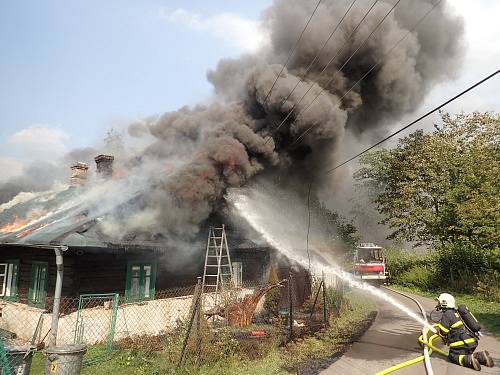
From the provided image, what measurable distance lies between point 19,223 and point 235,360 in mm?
9686

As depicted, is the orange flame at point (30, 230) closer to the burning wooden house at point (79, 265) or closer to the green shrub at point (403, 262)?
the burning wooden house at point (79, 265)

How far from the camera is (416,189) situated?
25.7m

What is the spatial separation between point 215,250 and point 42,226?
5548 mm

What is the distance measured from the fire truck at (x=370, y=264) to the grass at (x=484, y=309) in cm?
353

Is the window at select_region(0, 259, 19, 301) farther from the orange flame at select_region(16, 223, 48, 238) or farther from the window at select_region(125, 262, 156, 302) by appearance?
the window at select_region(125, 262, 156, 302)

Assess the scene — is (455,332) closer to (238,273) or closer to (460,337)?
(460,337)

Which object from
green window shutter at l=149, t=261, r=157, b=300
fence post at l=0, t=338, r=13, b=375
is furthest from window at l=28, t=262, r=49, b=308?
fence post at l=0, t=338, r=13, b=375

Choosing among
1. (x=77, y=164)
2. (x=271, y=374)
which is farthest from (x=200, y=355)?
(x=77, y=164)

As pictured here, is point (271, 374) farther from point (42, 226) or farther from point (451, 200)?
point (451, 200)

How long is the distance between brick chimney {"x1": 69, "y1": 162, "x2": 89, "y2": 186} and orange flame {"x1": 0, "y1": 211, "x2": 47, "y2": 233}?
351 centimetres

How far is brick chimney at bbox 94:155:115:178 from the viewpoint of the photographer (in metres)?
16.4

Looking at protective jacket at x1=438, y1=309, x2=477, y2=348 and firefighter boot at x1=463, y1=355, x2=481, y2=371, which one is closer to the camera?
firefighter boot at x1=463, y1=355, x2=481, y2=371

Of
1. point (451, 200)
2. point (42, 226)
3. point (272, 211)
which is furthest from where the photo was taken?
point (451, 200)

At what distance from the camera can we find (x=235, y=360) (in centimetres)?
761
